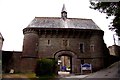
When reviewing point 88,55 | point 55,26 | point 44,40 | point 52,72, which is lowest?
point 52,72

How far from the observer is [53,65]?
30.6 meters

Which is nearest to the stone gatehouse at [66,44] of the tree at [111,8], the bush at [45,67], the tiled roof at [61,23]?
the tiled roof at [61,23]

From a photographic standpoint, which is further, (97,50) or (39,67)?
(97,50)

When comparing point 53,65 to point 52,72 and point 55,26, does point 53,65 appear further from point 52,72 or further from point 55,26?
point 55,26

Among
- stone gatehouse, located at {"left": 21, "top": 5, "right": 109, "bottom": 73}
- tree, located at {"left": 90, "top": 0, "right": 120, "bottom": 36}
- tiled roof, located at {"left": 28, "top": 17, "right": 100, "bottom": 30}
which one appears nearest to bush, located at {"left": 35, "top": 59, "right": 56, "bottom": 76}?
stone gatehouse, located at {"left": 21, "top": 5, "right": 109, "bottom": 73}

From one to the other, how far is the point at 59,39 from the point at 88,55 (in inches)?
220

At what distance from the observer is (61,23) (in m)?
35.3

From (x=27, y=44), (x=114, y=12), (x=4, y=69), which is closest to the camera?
(x=114, y=12)

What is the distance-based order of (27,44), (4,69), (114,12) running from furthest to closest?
(27,44) → (4,69) → (114,12)

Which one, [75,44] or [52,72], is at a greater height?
[75,44]

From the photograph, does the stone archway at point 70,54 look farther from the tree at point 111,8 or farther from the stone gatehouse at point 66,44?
the tree at point 111,8

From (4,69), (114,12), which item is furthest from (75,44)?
(114,12)

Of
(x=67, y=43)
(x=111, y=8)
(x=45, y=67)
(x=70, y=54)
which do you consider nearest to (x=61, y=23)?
(x=67, y=43)

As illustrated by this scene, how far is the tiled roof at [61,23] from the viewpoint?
34156 millimetres
